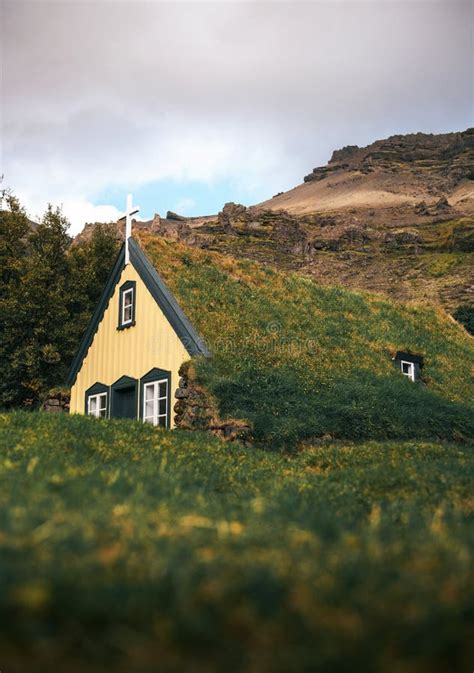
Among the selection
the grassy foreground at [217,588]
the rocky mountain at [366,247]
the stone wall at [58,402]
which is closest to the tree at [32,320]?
the stone wall at [58,402]

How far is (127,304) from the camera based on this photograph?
23.4 metres

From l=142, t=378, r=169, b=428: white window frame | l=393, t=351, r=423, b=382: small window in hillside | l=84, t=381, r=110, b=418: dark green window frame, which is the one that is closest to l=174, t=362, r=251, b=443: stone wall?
l=142, t=378, r=169, b=428: white window frame

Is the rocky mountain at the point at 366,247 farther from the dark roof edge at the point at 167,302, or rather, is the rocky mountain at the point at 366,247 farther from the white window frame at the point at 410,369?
the dark roof edge at the point at 167,302

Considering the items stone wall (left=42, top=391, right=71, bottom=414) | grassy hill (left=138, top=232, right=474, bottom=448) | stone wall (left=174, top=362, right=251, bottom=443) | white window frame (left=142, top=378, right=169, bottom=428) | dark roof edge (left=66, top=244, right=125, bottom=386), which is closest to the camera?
stone wall (left=174, top=362, right=251, bottom=443)

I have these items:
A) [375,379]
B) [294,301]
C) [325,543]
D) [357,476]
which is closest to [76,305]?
[294,301]

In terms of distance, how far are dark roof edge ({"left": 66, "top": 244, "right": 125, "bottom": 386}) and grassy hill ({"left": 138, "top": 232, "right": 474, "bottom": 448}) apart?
141 cm

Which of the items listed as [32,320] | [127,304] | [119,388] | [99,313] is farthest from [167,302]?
[32,320]

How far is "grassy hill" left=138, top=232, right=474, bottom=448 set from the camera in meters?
18.0

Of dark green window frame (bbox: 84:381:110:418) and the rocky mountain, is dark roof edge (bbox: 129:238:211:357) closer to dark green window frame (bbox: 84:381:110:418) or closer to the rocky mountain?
dark green window frame (bbox: 84:381:110:418)

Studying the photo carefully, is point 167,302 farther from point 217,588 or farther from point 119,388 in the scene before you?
point 217,588

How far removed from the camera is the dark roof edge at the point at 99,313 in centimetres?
2427

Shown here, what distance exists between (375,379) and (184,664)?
19171mm

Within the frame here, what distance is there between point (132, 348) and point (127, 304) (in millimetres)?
1979

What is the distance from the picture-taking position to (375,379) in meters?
21.7
